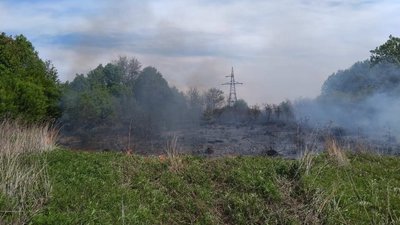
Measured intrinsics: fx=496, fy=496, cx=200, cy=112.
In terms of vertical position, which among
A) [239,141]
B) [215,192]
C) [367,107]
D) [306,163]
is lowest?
[215,192]

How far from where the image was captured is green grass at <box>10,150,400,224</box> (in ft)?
23.0

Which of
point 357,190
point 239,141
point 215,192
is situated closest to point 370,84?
point 239,141

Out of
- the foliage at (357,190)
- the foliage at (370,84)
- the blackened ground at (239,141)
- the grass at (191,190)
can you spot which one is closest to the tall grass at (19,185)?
the grass at (191,190)

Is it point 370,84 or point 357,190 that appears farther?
point 370,84

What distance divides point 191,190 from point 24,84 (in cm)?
1569

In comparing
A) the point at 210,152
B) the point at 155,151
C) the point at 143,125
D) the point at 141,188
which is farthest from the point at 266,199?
the point at 143,125

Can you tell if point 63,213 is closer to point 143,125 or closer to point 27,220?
point 27,220

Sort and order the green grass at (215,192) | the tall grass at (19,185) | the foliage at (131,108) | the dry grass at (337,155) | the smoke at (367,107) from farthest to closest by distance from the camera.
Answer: the foliage at (131,108) < the smoke at (367,107) < the dry grass at (337,155) < the green grass at (215,192) < the tall grass at (19,185)

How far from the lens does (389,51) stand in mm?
26953

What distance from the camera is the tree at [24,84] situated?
20.6 m

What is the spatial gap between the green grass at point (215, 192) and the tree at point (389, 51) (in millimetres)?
18172

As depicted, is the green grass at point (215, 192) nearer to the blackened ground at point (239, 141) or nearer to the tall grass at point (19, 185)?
the tall grass at point (19, 185)

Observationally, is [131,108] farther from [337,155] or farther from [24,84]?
[337,155]

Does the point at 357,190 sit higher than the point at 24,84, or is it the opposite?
the point at 24,84
